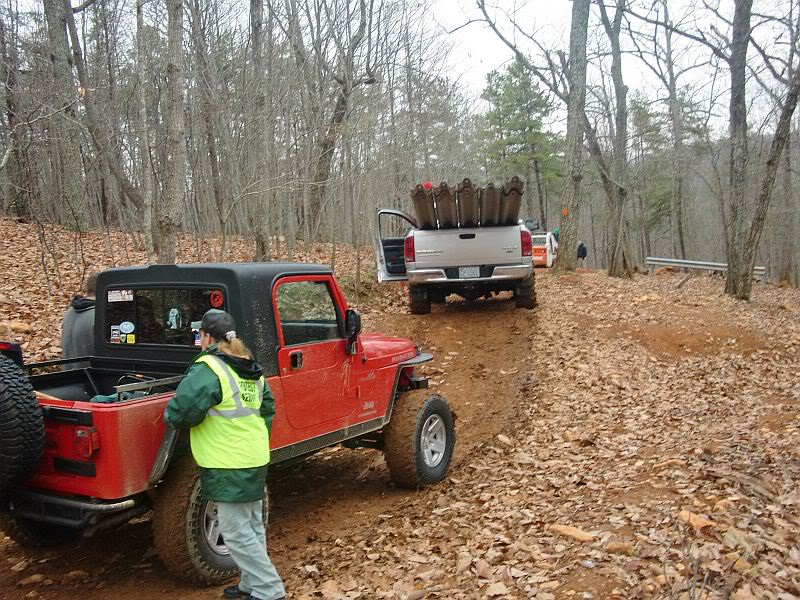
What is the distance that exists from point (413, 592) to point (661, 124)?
3715 centimetres

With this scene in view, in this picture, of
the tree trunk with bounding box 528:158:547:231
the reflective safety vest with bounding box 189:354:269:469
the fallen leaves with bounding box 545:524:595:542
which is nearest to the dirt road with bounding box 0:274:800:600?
the fallen leaves with bounding box 545:524:595:542

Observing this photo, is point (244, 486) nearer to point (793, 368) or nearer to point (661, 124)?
point (793, 368)

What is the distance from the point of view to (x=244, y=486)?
3.66 meters

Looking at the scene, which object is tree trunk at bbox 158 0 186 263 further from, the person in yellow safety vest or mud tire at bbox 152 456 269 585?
the person in yellow safety vest

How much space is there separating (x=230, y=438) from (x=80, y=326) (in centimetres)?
274

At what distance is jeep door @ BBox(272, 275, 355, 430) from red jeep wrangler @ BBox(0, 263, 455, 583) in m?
0.01

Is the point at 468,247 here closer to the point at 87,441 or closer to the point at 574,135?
the point at 574,135

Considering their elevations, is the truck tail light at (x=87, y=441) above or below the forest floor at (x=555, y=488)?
above

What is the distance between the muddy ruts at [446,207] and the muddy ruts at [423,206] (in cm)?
13

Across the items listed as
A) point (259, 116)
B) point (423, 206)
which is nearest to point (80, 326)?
point (423, 206)

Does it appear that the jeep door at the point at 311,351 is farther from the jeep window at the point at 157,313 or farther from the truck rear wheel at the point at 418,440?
the truck rear wheel at the point at 418,440

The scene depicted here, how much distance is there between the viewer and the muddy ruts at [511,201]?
11484 mm

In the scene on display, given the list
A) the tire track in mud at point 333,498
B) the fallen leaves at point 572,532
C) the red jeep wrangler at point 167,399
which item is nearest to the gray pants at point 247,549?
the red jeep wrangler at point 167,399

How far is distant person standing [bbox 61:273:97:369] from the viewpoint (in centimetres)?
561
